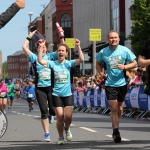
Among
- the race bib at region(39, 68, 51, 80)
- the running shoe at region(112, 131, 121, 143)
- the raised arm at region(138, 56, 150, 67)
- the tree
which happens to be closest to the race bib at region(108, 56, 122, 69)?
the running shoe at region(112, 131, 121, 143)

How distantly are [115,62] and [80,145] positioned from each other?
147 centimetres

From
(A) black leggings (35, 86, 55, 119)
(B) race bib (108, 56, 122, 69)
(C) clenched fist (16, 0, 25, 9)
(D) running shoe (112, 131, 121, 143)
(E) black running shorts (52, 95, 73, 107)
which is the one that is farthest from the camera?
(A) black leggings (35, 86, 55, 119)

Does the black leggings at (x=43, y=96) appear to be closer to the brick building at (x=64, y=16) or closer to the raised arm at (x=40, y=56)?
the raised arm at (x=40, y=56)

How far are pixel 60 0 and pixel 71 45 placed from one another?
76858mm

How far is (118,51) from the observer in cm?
1176

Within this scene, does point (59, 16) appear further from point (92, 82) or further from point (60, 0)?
point (92, 82)

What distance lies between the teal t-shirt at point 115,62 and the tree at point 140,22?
3801cm

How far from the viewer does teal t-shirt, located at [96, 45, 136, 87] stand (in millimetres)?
11703

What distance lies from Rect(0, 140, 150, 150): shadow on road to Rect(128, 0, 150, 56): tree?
125 ft

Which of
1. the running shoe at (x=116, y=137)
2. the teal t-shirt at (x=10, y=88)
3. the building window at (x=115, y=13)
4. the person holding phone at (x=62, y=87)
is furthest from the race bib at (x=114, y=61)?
the building window at (x=115, y=13)

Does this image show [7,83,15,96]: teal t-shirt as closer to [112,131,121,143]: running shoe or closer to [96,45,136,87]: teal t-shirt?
[96,45,136,87]: teal t-shirt

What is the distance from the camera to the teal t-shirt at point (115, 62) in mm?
11703

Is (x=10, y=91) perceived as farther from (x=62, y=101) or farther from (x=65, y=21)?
(x=65, y=21)

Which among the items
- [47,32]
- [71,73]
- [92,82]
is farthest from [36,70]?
[47,32]
